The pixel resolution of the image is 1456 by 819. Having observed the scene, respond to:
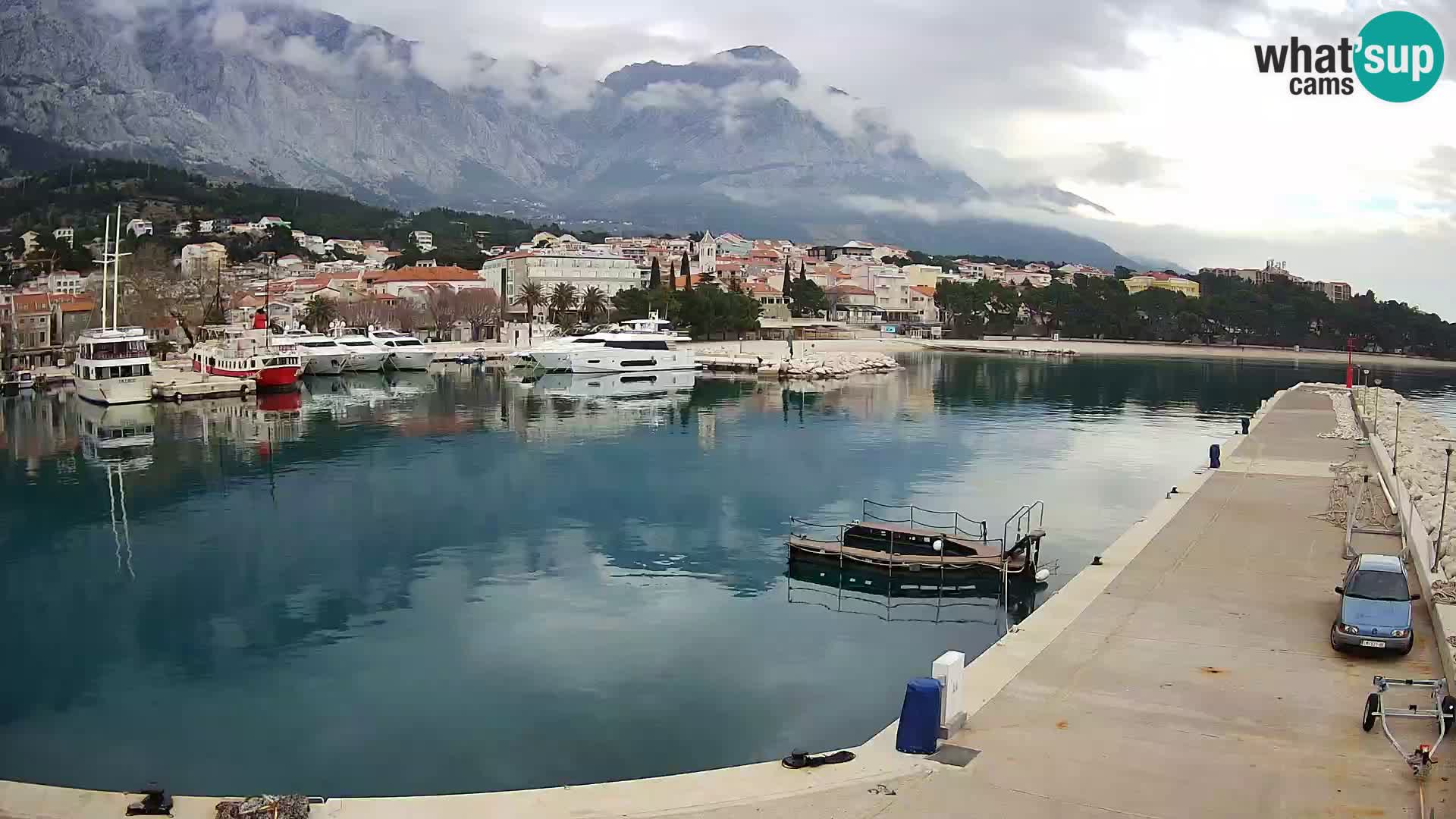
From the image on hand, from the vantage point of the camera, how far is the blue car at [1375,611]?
12234mm

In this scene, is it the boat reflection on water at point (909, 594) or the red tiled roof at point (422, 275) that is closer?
the boat reflection on water at point (909, 594)

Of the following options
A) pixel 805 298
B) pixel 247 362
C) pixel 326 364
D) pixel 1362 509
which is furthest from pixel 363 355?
pixel 1362 509

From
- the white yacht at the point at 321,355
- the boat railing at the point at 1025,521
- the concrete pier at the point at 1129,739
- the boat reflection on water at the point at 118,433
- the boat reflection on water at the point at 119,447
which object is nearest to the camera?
the concrete pier at the point at 1129,739

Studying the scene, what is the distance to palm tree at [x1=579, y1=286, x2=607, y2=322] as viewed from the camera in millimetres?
104656

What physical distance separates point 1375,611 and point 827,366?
63600 millimetres

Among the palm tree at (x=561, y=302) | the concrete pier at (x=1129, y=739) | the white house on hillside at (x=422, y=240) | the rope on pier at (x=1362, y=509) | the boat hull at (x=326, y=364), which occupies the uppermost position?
the white house on hillside at (x=422, y=240)

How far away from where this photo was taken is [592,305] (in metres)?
105

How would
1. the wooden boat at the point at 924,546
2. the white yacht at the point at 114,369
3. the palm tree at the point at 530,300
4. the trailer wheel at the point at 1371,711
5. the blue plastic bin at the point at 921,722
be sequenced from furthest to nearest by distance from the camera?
the palm tree at the point at 530,300 < the white yacht at the point at 114,369 < the wooden boat at the point at 924,546 < the trailer wheel at the point at 1371,711 < the blue plastic bin at the point at 921,722

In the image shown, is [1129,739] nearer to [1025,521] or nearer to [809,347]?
[1025,521]

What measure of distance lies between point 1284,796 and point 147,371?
179ft

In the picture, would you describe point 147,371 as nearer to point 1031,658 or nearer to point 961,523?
point 961,523

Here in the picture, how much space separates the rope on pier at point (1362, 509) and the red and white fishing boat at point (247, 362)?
50.1 m

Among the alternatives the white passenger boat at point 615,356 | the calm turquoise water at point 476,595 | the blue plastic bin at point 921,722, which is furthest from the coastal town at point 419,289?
the blue plastic bin at point 921,722

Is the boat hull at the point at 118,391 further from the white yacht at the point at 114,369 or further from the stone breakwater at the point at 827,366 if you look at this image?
the stone breakwater at the point at 827,366
